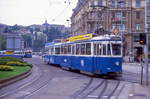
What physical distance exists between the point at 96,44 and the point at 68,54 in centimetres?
806

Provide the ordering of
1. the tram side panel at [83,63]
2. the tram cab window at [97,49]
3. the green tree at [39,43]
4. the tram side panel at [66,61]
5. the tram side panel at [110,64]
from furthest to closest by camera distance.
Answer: the green tree at [39,43]
the tram side panel at [66,61]
the tram side panel at [83,63]
the tram cab window at [97,49]
the tram side panel at [110,64]

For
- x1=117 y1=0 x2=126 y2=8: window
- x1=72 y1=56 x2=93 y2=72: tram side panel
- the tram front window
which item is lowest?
x1=72 y1=56 x2=93 y2=72: tram side panel

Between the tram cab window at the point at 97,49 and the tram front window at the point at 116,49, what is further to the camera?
the tram cab window at the point at 97,49

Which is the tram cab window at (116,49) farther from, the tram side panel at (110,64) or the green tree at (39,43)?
the green tree at (39,43)

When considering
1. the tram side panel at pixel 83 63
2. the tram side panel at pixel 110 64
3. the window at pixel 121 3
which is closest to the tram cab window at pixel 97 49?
the tram side panel at pixel 110 64

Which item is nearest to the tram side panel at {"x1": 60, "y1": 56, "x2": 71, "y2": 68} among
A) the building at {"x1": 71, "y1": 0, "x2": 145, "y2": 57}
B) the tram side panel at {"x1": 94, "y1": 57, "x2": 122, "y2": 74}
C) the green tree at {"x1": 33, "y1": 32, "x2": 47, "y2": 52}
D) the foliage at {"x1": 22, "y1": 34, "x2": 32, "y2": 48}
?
the tram side panel at {"x1": 94, "y1": 57, "x2": 122, "y2": 74}

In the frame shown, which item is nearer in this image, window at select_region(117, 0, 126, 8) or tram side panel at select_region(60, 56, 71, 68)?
tram side panel at select_region(60, 56, 71, 68)

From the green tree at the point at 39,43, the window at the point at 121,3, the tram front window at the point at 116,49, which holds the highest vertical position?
the window at the point at 121,3

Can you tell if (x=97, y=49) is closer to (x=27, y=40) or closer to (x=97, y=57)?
(x=97, y=57)

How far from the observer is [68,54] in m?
31.7

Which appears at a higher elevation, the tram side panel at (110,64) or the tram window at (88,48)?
the tram window at (88,48)

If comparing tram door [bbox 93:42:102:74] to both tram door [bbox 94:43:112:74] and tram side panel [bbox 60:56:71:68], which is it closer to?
tram door [bbox 94:43:112:74]

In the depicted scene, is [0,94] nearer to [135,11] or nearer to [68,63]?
[68,63]

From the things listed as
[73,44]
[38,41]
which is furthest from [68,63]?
[38,41]
